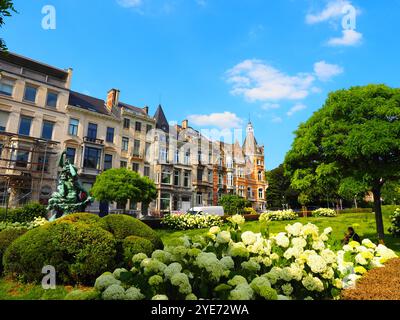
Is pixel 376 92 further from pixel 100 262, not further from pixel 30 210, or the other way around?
pixel 30 210

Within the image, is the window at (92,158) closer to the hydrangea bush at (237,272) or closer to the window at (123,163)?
the window at (123,163)

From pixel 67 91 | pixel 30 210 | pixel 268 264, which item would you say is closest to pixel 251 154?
pixel 67 91

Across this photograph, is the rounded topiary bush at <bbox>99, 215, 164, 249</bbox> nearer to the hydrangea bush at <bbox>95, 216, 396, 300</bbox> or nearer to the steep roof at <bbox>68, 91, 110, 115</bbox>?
the hydrangea bush at <bbox>95, 216, 396, 300</bbox>

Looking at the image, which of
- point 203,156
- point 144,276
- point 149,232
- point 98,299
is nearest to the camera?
point 98,299

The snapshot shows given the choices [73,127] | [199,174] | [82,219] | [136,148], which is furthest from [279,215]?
[73,127]

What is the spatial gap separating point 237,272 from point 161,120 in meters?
46.6

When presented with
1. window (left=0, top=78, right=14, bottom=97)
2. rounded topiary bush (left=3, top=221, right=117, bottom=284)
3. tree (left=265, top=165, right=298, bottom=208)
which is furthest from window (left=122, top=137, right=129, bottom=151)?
tree (left=265, top=165, right=298, bottom=208)

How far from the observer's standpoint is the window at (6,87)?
30.1 meters

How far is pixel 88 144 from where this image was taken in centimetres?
3478

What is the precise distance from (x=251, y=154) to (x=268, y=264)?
196 ft

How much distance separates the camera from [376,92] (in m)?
12.2

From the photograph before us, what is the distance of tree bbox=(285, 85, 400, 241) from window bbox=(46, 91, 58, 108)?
102 feet

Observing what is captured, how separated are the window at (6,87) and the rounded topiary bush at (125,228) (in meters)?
30.2

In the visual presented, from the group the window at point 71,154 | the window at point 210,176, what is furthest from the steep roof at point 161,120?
the window at point 71,154
